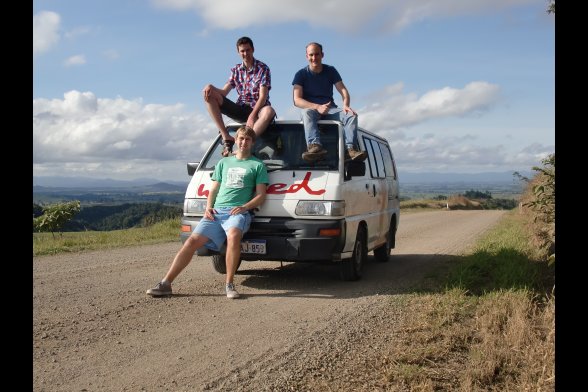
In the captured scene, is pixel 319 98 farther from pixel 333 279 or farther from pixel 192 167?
pixel 333 279

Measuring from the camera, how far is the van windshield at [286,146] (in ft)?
25.0

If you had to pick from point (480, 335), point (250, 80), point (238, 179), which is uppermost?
point (250, 80)

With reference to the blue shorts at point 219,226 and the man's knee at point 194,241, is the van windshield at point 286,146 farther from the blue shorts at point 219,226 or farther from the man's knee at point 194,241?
the man's knee at point 194,241

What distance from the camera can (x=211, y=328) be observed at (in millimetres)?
5367

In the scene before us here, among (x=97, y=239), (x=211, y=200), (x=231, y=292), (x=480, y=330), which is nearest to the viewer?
(x=480, y=330)

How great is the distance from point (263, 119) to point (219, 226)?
1636 millimetres

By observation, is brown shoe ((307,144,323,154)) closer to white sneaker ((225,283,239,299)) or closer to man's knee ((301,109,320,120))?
man's knee ((301,109,320,120))

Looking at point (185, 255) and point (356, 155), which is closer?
point (185, 255)

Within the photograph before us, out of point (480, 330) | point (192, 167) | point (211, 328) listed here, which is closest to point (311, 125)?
point (192, 167)

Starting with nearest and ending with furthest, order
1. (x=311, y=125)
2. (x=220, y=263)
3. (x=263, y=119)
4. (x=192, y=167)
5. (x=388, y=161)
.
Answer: (x=311, y=125)
(x=263, y=119)
(x=192, y=167)
(x=220, y=263)
(x=388, y=161)

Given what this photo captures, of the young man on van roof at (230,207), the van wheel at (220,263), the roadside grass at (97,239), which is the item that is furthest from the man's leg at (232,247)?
the roadside grass at (97,239)

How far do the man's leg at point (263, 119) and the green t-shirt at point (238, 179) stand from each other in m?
0.73
